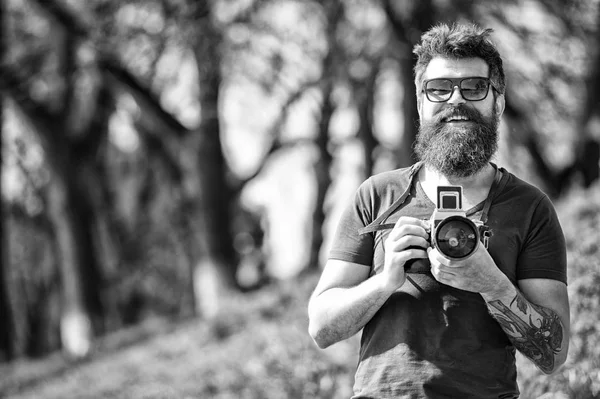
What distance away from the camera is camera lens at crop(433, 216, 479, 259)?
2648mm

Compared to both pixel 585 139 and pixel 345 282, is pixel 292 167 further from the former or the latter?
pixel 345 282

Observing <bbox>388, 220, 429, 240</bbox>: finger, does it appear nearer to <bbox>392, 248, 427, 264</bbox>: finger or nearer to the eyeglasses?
<bbox>392, 248, 427, 264</bbox>: finger

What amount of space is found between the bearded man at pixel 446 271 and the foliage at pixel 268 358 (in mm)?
2175

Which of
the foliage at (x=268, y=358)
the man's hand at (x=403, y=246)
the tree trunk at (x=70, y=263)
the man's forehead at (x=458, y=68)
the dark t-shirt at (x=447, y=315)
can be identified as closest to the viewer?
the man's hand at (x=403, y=246)

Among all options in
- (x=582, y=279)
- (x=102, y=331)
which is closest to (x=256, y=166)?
(x=102, y=331)

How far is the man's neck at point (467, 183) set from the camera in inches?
119

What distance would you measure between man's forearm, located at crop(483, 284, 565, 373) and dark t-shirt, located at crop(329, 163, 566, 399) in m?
0.07

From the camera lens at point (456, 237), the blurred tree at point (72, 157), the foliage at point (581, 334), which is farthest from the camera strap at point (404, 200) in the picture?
the blurred tree at point (72, 157)

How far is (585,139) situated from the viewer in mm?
12711

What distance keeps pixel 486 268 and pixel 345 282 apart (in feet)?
1.75

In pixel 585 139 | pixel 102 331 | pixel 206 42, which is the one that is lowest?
pixel 102 331

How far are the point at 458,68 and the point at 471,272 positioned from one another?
2.24 feet

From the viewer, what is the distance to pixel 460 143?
2.90m

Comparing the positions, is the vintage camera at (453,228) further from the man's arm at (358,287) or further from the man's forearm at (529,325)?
the man's forearm at (529,325)
